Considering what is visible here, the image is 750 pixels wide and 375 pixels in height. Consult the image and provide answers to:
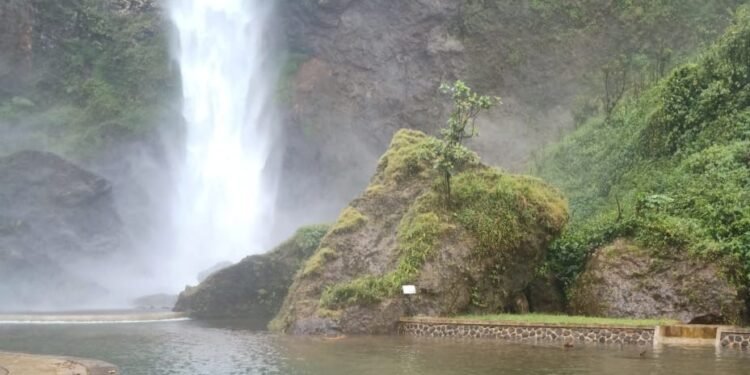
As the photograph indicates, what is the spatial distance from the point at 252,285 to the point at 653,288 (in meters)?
15.9

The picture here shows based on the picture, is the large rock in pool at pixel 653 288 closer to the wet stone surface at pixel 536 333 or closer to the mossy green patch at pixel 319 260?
the wet stone surface at pixel 536 333

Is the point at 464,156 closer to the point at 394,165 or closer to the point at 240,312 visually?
the point at 394,165

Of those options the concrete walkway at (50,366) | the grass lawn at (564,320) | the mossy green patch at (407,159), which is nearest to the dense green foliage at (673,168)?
the grass lawn at (564,320)

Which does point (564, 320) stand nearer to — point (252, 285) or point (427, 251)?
point (427, 251)

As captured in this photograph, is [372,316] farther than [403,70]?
No

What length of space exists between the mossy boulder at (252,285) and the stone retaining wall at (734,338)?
16340mm

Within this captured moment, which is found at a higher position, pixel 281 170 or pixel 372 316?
pixel 281 170

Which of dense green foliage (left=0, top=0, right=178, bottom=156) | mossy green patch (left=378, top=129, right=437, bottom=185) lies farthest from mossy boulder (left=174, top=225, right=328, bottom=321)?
dense green foliage (left=0, top=0, right=178, bottom=156)

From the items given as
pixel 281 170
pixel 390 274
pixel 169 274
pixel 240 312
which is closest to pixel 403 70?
pixel 281 170

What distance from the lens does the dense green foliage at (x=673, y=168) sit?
→ 19.7 metres

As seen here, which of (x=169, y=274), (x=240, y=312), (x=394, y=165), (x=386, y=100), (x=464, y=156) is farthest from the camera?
(x=386, y=100)

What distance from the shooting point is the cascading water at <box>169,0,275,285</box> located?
1802 inches

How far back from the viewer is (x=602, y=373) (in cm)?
1266

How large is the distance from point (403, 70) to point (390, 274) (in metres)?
27.4
